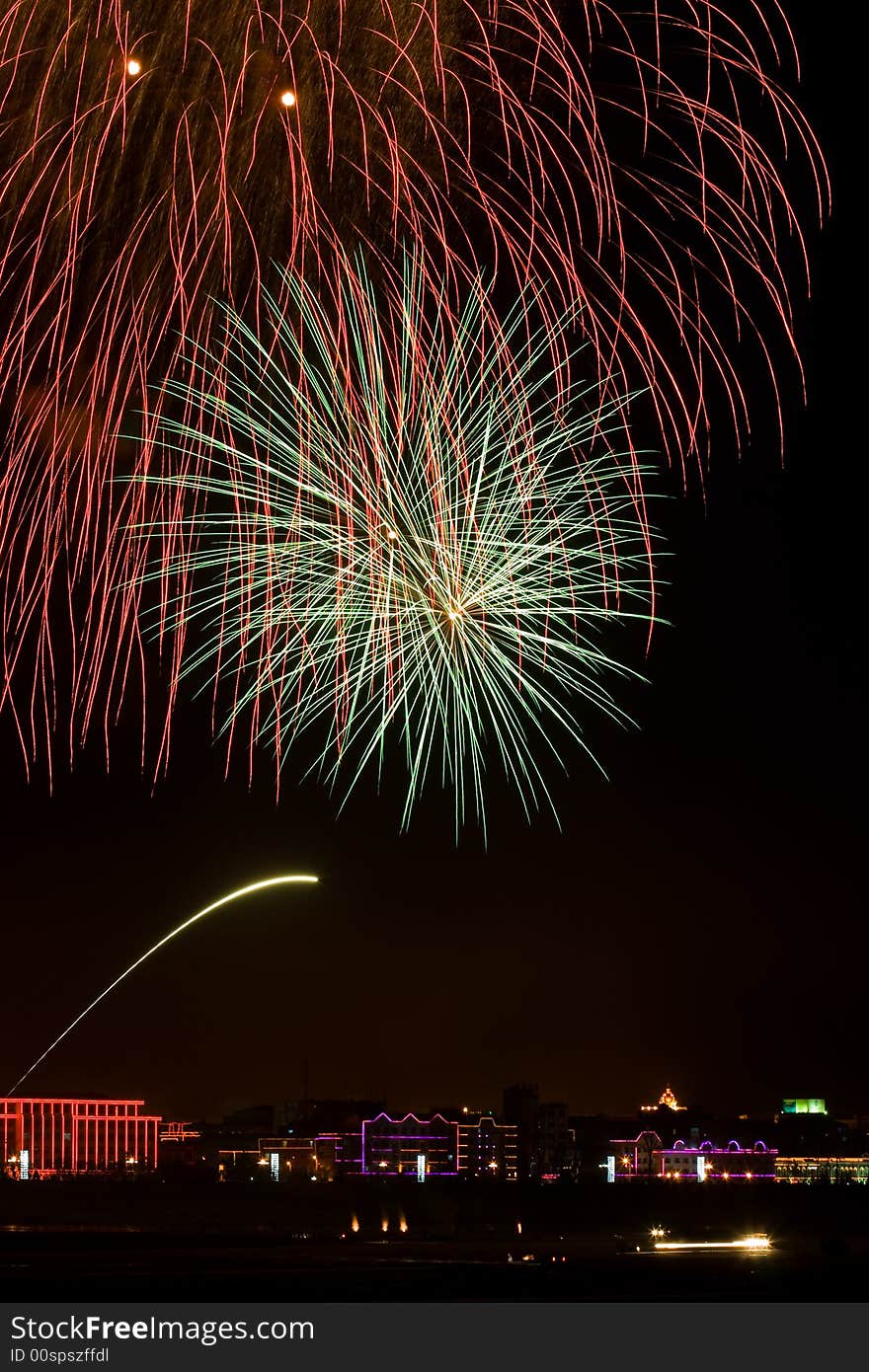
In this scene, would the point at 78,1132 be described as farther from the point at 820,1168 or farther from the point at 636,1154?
the point at 820,1168

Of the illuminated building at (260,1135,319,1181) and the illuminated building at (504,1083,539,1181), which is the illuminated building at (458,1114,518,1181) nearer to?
the illuminated building at (504,1083,539,1181)

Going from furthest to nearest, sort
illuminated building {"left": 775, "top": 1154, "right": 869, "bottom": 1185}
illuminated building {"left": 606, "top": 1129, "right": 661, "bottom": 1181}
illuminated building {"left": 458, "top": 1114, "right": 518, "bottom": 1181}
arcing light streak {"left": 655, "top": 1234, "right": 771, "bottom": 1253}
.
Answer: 1. illuminated building {"left": 606, "top": 1129, "right": 661, "bottom": 1181}
2. illuminated building {"left": 458, "top": 1114, "right": 518, "bottom": 1181}
3. illuminated building {"left": 775, "top": 1154, "right": 869, "bottom": 1185}
4. arcing light streak {"left": 655, "top": 1234, "right": 771, "bottom": 1253}

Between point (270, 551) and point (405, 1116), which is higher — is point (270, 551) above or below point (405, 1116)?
above

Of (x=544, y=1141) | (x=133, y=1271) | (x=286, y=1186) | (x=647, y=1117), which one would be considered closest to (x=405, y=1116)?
(x=544, y=1141)

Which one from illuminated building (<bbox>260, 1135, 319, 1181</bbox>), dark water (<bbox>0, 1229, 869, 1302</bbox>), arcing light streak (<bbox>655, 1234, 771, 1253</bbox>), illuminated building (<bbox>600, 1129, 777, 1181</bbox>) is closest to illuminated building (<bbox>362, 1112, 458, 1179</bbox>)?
illuminated building (<bbox>260, 1135, 319, 1181</bbox>)

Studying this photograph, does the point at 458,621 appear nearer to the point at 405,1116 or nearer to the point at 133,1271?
the point at 133,1271
